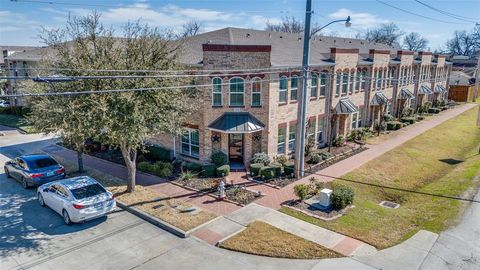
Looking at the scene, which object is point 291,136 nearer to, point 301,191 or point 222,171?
point 222,171

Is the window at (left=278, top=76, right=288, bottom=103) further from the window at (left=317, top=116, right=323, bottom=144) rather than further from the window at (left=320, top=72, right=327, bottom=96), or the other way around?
the window at (left=317, top=116, right=323, bottom=144)

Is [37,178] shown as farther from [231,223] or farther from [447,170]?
[447,170]

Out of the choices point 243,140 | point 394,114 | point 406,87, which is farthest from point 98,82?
point 406,87

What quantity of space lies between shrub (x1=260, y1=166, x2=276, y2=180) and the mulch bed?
10.6 feet

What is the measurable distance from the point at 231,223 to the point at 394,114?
31145mm

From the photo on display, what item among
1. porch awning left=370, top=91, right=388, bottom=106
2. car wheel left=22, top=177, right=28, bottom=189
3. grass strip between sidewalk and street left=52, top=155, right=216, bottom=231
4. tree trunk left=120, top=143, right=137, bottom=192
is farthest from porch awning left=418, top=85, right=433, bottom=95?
car wheel left=22, top=177, right=28, bottom=189

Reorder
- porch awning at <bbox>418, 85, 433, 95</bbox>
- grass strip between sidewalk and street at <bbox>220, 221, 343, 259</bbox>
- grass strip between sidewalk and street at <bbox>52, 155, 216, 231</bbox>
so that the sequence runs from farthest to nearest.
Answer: porch awning at <bbox>418, 85, 433, 95</bbox> → grass strip between sidewalk and street at <bbox>52, 155, 216, 231</bbox> → grass strip between sidewalk and street at <bbox>220, 221, 343, 259</bbox>

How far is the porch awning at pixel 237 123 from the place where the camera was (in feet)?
65.4

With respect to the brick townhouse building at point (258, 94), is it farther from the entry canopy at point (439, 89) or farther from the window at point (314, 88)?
the entry canopy at point (439, 89)

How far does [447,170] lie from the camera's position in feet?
73.0

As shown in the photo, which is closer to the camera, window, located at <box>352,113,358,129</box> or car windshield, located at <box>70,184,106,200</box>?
car windshield, located at <box>70,184,106,200</box>

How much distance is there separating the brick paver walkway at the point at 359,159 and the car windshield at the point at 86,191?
728cm

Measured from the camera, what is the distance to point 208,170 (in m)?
19.7

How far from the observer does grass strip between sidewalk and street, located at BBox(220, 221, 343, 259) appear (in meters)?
11.8
